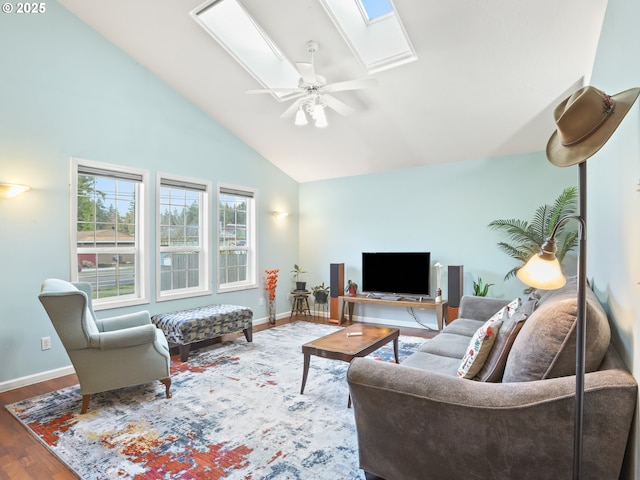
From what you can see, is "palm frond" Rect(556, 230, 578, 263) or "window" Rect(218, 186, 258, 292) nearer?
"palm frond" Rect(556, 230, 578, 263)

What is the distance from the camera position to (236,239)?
5449mm

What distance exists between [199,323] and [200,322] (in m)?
0.02

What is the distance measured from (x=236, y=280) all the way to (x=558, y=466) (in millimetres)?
4735

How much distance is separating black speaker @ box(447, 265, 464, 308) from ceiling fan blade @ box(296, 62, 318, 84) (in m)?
3.00

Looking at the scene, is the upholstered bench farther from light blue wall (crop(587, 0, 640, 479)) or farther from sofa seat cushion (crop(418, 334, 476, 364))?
light blue wall (crop(587, 0, 640, 479))

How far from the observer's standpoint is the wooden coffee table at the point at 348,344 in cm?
275

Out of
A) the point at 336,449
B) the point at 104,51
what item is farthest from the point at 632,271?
the point at 104,51

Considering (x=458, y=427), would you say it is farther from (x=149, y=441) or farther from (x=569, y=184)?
(x=569, y=184)

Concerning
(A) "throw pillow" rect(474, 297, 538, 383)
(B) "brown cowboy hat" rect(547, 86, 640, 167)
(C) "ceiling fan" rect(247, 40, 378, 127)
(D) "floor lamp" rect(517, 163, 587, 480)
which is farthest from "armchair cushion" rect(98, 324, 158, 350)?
(B) "brown cowboy hat" rect(547, 86, 640, 167)

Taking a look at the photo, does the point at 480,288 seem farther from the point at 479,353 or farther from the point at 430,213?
the point at 479,353

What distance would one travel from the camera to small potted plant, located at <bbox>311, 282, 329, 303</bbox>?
5977mm

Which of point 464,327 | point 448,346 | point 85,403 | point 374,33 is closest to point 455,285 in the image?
point 464,327

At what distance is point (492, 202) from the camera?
185 inches

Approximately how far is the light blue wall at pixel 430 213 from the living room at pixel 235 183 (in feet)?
0.06
